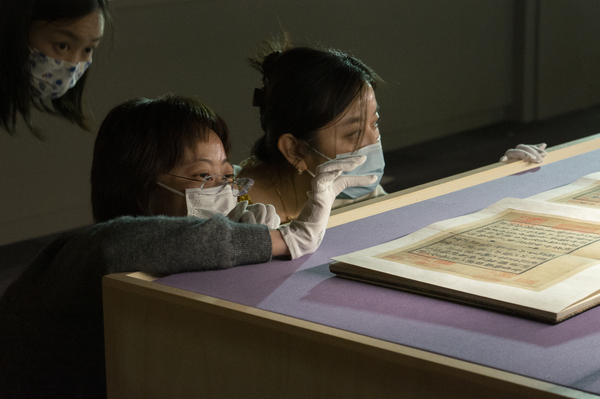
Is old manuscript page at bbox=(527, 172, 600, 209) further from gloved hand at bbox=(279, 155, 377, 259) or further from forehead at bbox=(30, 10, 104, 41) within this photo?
forehead at bbox=(30, 10, 104, 41)

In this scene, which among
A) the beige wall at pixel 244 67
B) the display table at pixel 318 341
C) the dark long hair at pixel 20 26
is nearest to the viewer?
the display table at pixel 318 341

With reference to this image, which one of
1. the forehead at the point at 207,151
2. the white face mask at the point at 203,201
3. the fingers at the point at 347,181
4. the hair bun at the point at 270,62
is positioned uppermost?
the hair bun at the point at 270,62

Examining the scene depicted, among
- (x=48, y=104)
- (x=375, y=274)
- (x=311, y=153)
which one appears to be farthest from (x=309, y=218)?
(x=48, y=104)

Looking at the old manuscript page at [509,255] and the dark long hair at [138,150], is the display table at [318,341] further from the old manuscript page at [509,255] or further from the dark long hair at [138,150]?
the dark long hair at [138,150]

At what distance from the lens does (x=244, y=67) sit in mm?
3713

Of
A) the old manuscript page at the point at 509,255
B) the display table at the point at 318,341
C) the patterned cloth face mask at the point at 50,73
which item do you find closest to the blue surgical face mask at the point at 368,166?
the old manuscript page at the point at 509,255

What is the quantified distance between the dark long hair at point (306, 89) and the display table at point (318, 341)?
61 cm

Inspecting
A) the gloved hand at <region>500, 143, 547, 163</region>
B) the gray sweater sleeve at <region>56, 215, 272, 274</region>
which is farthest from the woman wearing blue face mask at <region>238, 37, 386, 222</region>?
the gray sweater sleeve at <region>56, 215, 272, 274</region>

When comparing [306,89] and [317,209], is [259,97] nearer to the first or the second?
[306,89]

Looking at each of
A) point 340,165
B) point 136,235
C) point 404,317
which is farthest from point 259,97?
point 404,317

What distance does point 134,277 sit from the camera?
81 centimetres

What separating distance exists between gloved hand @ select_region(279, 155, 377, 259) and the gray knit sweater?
40 mm

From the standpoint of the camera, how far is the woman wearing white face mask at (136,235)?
33.0 inches

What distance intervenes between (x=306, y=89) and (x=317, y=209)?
601mm
